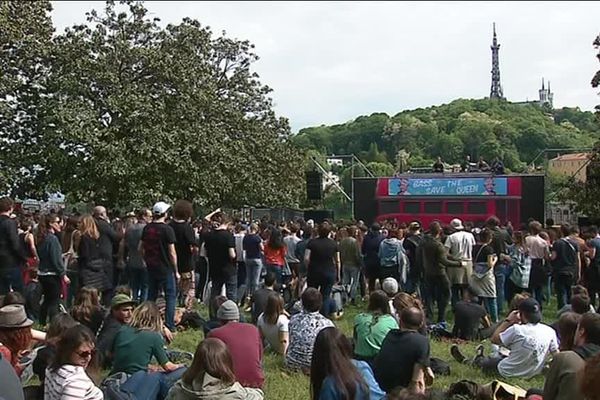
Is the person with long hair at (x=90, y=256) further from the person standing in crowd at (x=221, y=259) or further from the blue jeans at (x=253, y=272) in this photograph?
the blue jeans at (x=253, y=272)

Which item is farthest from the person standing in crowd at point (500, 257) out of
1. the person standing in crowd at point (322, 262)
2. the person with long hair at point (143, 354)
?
the person with long hair at point (143, 354)

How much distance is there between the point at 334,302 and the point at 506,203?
1881cm

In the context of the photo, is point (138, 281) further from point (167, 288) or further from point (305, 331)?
point (305, 331)

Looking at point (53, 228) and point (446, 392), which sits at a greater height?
point (53, 228)

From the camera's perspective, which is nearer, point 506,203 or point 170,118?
point 170,118

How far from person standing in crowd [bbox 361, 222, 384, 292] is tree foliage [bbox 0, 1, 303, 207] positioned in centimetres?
1238

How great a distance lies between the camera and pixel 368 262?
44.3 feet

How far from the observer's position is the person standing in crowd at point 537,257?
1288 centimetres

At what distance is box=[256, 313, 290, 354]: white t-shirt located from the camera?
880 centimetres

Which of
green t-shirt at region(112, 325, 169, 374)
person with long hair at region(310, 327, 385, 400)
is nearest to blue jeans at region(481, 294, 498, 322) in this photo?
green t-shirt at region(112, 325, 169, 374)

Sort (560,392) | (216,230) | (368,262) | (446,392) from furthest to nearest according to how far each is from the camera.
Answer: (368,262) < (216,230) < (446,392) < (560,392)

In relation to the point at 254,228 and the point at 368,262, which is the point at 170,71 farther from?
the point at 368,262

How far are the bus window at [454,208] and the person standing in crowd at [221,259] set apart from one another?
2093 cm

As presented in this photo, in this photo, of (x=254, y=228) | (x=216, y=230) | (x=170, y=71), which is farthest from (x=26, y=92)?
(x=216, y=230)
